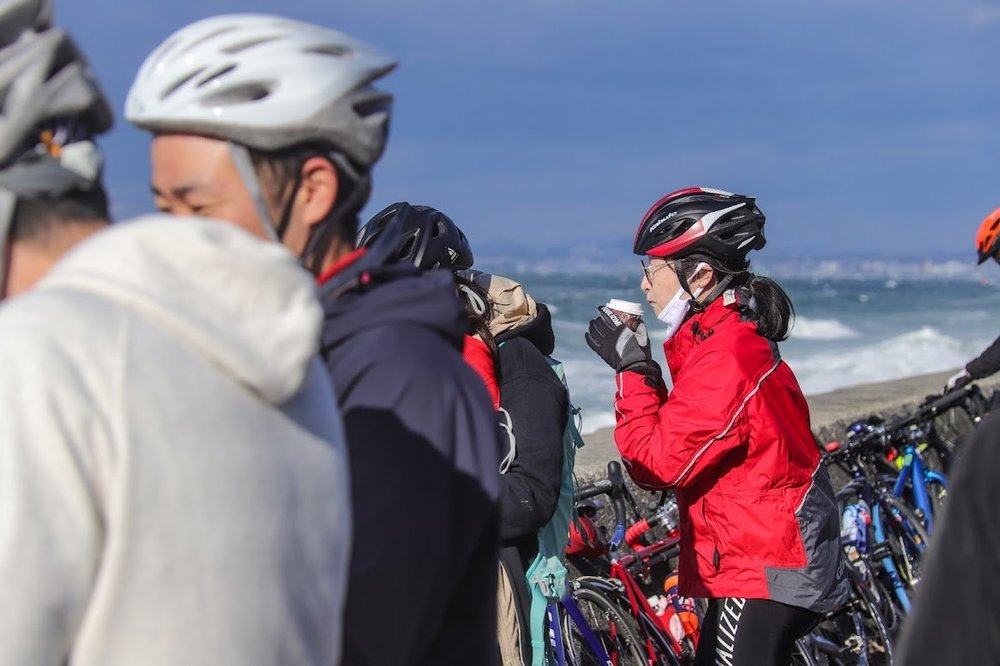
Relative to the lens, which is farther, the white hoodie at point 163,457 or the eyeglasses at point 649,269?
the eyeglasses at point 649,269

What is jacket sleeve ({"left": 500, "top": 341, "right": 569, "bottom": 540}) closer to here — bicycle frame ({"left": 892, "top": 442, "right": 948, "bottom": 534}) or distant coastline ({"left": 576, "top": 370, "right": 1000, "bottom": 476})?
distant coastline ({"left": 576, "top": 370, "right": 1000, "bottom": 476})

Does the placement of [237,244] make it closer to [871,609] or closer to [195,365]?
[195,365]

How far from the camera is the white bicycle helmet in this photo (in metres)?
1.67

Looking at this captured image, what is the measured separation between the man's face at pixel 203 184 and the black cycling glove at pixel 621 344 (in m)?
2.41

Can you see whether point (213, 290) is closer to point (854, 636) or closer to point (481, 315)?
point (481, 315)

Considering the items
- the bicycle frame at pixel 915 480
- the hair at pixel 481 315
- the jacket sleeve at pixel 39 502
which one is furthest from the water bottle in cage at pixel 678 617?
the jacket sleeve at pixel 39 502

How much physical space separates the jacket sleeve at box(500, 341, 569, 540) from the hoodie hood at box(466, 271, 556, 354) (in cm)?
17

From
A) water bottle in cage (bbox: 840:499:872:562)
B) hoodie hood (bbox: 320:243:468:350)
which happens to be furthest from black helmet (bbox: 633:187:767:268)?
water bottle in cage (bbox: 840:499:872:562)

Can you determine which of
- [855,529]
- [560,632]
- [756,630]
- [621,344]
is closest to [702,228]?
[621,344]

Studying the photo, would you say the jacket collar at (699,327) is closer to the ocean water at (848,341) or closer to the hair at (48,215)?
the ocean water at (848,341)

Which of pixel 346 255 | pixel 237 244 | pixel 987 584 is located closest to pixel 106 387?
pixel 237 244

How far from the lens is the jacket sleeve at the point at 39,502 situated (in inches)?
39.2

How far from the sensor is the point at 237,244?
1.19m

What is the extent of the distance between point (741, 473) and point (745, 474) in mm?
13
